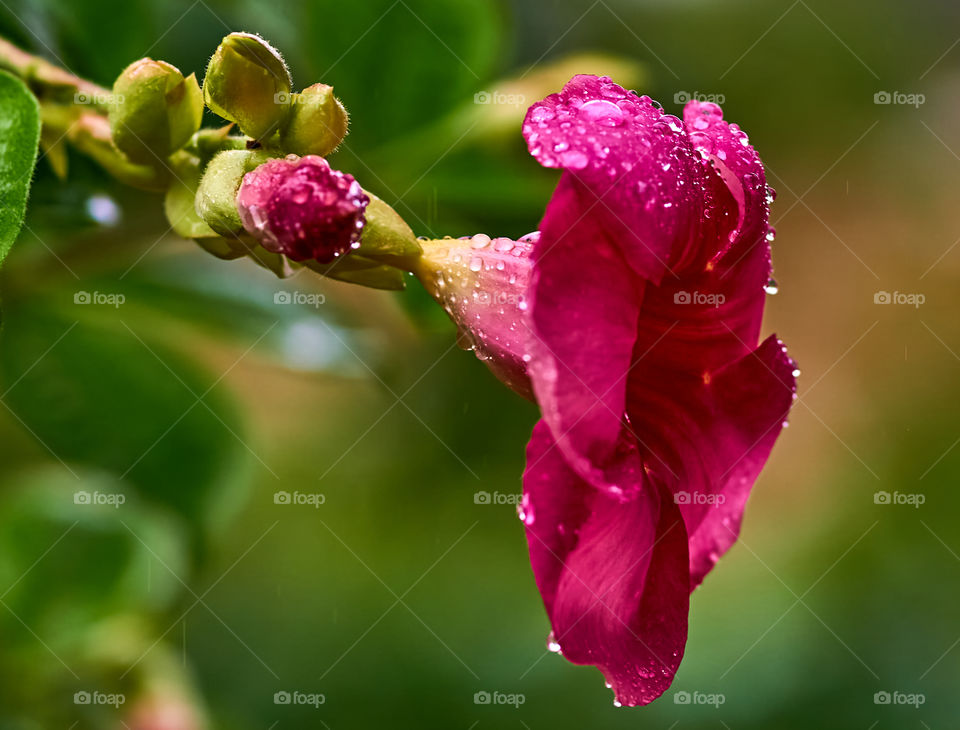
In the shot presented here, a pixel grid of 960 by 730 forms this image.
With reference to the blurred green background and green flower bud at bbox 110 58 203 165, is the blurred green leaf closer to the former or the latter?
the blurred green background

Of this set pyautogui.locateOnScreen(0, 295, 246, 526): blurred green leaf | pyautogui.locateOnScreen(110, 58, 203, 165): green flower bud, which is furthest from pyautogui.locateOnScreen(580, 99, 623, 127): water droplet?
pyautogui.locateOnScreen(0, 295, 246, 526): blurred green leaf

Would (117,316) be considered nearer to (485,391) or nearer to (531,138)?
(485,391)

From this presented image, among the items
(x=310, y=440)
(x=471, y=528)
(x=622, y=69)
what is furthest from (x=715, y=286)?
(x=310, y=440)

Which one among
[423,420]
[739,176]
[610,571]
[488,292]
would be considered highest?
[739,176]

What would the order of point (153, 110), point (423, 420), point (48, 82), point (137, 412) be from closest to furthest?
point (153, 110) < point (48, 82) < point (137, 412) < point (423, 420)

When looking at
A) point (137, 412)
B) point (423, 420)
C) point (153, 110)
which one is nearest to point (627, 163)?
point (153, 110)

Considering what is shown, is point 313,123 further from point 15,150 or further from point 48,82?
point 48,82
